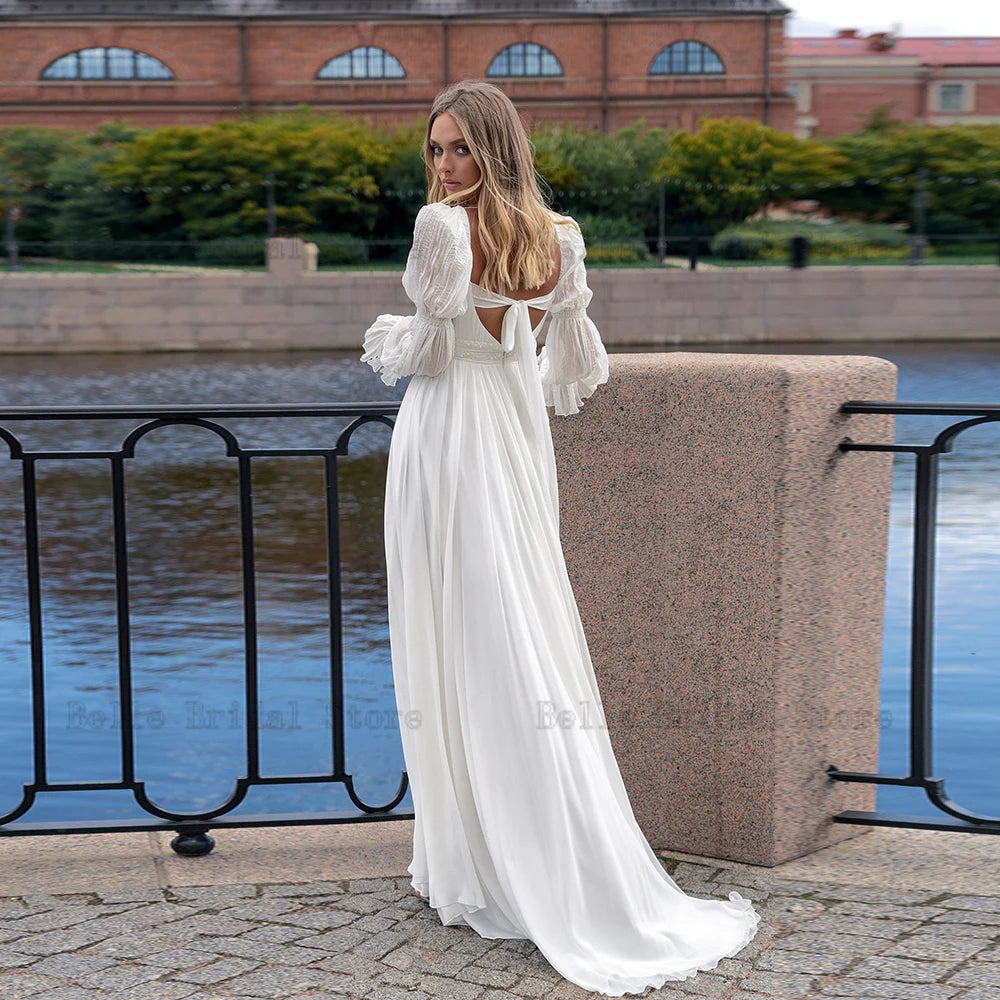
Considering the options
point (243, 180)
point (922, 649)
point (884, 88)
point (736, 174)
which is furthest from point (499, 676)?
point (884, 88)

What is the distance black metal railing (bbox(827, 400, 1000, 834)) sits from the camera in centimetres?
364

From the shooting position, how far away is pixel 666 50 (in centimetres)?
4841

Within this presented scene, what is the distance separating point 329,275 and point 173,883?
25.8 m

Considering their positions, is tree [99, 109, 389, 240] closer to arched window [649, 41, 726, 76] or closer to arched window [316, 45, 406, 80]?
arched window [316, 45, 406, 80]

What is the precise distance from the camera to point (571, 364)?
3.44 meters

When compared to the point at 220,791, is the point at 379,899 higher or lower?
higher

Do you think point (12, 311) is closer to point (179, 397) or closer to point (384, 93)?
point (179, 397)

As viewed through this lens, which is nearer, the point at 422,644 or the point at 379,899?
the point at 422,644

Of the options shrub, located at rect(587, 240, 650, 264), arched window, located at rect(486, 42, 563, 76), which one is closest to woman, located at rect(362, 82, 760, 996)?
shrub, located at rect(587, 240, 650, 264)

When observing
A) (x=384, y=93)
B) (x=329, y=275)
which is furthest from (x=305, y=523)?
(x=384, y=93)

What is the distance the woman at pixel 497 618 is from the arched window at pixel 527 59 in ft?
155

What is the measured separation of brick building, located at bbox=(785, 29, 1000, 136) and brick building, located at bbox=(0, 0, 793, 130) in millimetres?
10720

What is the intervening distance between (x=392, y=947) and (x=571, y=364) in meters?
1.43

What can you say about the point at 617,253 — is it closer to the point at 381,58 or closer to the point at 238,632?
the point at 381,58
